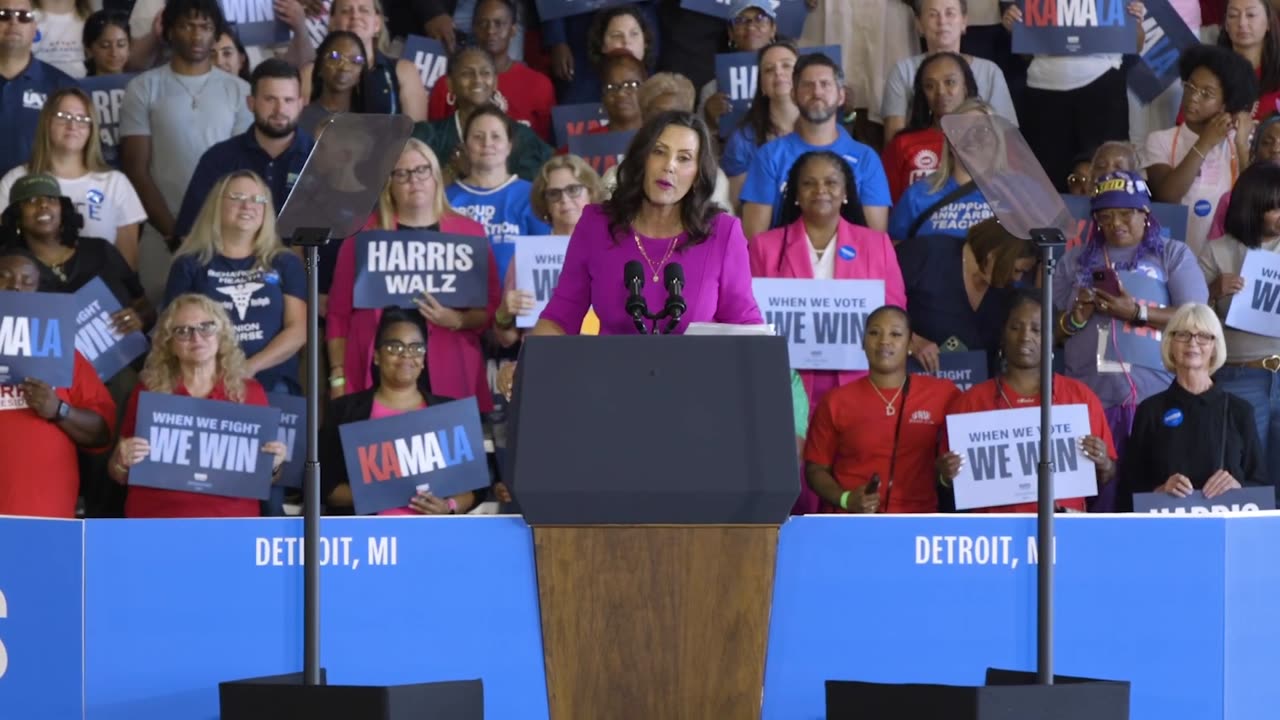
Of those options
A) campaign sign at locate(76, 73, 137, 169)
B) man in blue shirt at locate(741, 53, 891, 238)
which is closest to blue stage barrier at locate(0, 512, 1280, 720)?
man in blue shirt at locate(741, 53, 891, 238)

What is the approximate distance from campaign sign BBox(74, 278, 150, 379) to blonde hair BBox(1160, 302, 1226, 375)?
13.0ft

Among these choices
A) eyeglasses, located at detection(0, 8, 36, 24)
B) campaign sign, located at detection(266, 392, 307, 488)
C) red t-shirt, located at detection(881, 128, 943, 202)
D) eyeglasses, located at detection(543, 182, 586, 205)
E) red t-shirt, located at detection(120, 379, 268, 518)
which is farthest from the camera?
eyeglasses, located at detection(0, 8, 36, 24)

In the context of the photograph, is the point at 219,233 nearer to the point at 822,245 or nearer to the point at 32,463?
the point at 32,463

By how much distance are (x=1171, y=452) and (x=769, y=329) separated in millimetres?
3021

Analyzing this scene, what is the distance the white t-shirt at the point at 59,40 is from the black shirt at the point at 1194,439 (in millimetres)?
5436

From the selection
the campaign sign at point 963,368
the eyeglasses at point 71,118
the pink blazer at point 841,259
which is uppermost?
the eyeglasses at point 71,118

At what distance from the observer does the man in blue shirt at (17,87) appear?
8375mm

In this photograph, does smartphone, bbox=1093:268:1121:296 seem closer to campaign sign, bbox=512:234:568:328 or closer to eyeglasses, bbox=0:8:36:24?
campaign sign, bbox=512:234:568:328

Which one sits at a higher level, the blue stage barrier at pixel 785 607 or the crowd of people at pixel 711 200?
the crowd of people at pixel 711 200

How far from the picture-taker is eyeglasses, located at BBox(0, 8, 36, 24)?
27.4ft

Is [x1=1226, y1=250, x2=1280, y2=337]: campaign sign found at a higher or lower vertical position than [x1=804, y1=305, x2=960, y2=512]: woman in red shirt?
higher

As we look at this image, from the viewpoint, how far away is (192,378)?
6.71m

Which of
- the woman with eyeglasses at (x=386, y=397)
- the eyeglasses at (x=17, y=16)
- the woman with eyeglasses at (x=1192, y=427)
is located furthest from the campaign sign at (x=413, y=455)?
the eyeglasses at (x=17, y=16)

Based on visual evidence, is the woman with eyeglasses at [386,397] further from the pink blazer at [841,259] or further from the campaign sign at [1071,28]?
the campaign sign at [1071,28]
